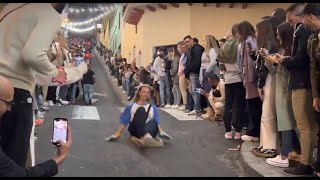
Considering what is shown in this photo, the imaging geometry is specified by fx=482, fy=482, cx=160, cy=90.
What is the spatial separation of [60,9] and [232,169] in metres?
3.21

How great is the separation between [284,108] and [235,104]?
5.89 feet

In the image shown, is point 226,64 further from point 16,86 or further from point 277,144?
point 16,86

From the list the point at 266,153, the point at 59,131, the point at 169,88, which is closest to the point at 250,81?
the point at 266,153

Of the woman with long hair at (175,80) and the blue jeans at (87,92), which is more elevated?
the woman with long hair at (175,80)

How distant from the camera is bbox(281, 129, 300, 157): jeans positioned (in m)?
5.55

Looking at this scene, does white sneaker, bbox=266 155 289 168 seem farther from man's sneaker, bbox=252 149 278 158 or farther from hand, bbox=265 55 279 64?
hand, bbox=265 55 279 64

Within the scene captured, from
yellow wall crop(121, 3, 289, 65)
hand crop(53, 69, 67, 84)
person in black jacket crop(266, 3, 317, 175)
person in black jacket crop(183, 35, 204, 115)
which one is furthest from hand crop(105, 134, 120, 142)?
yellow wall crop(121, 3, 289, 65)

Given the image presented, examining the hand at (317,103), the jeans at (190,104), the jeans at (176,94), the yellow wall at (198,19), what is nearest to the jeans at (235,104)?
the hand at (317,103)

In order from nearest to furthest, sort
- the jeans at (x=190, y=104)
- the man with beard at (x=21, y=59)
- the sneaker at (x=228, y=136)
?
the man with beard at (x=21, y=59) → the sneaker at (x=228, y=136) → the jeans at (x=190, y=104)

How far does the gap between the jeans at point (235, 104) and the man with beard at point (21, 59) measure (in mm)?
4376

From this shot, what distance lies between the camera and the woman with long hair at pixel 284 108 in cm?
557

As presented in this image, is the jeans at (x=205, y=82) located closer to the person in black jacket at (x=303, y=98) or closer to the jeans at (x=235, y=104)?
the jeans at (x=235, y=104)

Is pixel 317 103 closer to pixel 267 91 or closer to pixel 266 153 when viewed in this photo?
pixel 267 91

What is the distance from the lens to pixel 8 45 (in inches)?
133
